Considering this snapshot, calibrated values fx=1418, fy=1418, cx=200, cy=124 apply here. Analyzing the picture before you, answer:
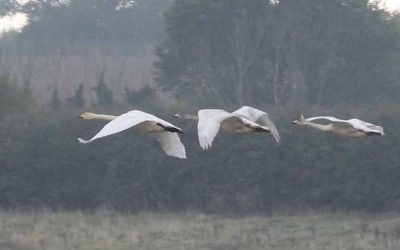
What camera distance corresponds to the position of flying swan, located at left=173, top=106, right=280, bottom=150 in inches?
472

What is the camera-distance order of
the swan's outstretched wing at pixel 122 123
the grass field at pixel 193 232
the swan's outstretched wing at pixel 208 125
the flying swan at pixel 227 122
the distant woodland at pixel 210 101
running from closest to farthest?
the swan's outstretched wing at pixel 208 125, the flying swan at pixel 227 122, the swan's outstretched wing at pixel 122 123, the grass field at pixel 193 232, the distant woodland at pixel 210 101

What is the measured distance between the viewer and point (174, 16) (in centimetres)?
4712

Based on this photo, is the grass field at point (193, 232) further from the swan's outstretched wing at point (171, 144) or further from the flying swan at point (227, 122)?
the flying swan at point (227, 122)

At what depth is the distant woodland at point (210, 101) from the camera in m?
33.1

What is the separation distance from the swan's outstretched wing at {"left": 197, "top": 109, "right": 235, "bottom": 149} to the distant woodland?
19767 millimetres

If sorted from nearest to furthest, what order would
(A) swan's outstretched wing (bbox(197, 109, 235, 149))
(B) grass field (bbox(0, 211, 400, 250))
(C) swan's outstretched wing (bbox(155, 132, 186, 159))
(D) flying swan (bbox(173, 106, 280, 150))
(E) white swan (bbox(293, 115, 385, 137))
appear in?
(A) swan's outstretched wing (bbox(197, 109, 235, 149)), (D) flying swan (bbox(173, 106, 280, 150)), (E) white swan (bbox(293, 115, 385, 137)), (C) swan's outstretched wing (bbox(155, 132, 186, 159)), (B) grass field (bbox(0, 211, 400, 250))

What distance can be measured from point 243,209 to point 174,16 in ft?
50.3

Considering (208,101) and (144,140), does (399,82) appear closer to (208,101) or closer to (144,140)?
(208,101)

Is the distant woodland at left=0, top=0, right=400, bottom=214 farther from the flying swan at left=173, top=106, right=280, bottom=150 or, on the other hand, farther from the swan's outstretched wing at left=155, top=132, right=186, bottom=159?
the flying swan at left=173, top=106, right=280, bottom=150

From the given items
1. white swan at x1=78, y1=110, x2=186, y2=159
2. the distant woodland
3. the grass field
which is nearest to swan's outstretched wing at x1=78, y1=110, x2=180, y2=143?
white swan at x1=78, y1=110, x2=186, y2=159

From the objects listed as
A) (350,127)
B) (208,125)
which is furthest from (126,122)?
(350,127)

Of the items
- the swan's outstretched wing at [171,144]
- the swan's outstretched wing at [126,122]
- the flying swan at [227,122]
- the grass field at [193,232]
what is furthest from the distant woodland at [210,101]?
the swan's outstretched wing at [126,122]

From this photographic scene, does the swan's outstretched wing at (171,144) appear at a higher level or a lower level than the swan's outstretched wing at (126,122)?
lower

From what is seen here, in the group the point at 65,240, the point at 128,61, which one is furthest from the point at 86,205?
the point at 128,61
